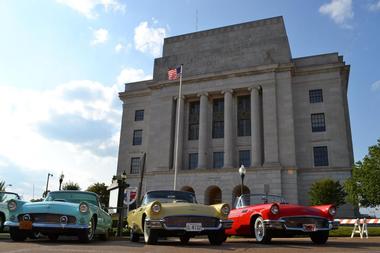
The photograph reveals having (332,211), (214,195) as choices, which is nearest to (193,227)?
(332,211)

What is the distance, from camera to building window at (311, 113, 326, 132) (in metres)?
37.0

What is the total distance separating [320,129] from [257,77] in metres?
8.85

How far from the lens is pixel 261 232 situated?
30.8 ft

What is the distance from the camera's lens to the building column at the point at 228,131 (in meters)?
37.6

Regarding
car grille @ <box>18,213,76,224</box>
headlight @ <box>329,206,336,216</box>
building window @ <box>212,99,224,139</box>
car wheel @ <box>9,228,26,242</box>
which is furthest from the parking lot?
building window @ <box>212,99,224,139</box>

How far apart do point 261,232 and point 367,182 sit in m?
22.1

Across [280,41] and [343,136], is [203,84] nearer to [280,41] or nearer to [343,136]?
[280,41]

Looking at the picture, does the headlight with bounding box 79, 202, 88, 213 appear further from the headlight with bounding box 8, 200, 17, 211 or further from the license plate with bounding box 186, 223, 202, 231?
the license plate with bounding box 186, 223, 202, 231

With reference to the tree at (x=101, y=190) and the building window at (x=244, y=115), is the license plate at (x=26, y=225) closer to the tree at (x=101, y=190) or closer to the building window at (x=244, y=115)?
the building window at (x=244, y=115)

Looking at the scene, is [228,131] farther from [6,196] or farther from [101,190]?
[6,196]

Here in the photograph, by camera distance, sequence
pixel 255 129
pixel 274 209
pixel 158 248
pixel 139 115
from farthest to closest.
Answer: pixel 139 115 < pixel 255 129 < pixel 274 209 < pixel 158 248

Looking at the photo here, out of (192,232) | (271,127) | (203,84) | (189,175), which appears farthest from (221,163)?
(192,232)

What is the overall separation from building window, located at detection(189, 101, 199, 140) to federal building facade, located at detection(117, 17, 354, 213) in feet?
0.41

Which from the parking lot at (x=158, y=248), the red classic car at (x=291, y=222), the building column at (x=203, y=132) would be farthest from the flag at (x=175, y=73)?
the parking lot at (x=158, y=248)
